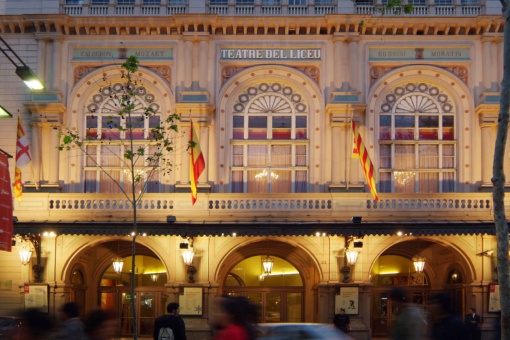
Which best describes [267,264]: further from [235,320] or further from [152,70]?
[235,320]

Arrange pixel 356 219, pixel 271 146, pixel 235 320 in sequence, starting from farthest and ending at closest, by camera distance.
Answer: pixel 271 146 < pixel 356 219 < pixel 235 320

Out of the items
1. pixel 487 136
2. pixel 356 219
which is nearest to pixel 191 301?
pixel 356 219

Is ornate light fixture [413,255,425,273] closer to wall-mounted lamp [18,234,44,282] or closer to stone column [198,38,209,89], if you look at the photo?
stone column [198,38,209,89]

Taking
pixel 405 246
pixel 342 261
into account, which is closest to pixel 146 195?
pixel 342 261

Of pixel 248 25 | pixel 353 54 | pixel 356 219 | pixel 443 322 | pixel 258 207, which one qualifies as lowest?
pixel 443 322

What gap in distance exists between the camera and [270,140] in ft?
109

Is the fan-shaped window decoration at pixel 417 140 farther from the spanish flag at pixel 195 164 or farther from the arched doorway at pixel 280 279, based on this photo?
the spanish flag at pixel 195 164

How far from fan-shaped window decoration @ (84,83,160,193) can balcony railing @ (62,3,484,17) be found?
108 inches

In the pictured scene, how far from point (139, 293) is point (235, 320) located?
23.6m

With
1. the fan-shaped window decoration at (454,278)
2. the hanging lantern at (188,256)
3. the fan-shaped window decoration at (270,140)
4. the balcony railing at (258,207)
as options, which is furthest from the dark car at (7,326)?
the fan-shaped window decoration at (454,278)

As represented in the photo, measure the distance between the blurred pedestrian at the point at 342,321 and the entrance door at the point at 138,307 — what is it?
6.94 m

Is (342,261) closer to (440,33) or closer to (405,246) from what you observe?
(405,246)

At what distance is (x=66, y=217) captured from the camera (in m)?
31.5

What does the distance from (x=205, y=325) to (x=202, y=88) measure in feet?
26.9
